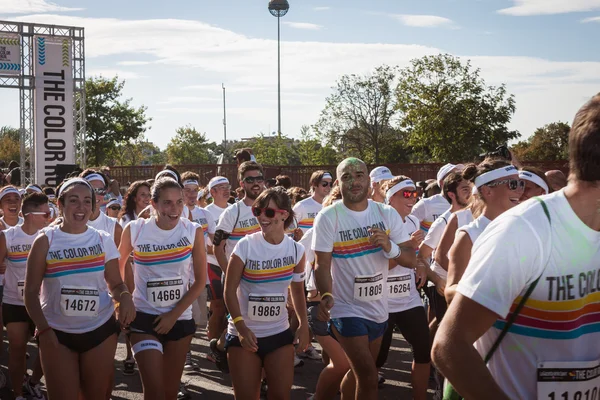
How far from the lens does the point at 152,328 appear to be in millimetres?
5395

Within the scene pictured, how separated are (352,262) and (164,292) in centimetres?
147

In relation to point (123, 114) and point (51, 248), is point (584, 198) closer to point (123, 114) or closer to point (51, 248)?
point (51, 248)

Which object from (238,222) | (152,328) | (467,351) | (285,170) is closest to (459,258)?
(467,351)

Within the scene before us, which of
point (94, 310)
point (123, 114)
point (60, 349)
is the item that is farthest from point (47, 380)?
point (123, 114)

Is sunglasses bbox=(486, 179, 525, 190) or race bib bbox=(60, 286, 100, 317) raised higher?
sunglasses bbox=(486, 179, 525, 190)

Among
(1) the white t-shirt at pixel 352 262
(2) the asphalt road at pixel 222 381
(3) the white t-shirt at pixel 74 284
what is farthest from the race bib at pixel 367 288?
(2) the asphalt road at pixel 222 381

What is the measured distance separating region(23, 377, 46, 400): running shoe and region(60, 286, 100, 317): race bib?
242 cm

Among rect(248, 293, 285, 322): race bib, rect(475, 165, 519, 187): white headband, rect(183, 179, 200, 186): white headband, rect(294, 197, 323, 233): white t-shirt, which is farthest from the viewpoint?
rect(183, 179, 200, 186): white headband

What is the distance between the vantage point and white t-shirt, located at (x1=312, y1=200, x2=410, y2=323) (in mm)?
5523

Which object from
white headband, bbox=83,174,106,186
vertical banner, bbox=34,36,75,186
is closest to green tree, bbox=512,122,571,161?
vertical banner, bbox=34,36,75,186

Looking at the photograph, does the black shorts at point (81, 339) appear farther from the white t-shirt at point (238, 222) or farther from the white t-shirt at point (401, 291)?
the white t-shirt at point (238, 222)

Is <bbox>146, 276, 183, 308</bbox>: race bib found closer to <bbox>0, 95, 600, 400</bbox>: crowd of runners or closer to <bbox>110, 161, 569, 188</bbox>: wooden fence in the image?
<bbox>0, 95, 600, 400</bbox>: crowd of runners

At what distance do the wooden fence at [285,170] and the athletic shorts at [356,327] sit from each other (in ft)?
48.4

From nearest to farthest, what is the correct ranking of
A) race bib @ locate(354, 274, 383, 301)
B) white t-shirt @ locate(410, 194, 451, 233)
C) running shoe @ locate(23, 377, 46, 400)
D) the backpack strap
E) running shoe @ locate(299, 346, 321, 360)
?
the backpack strap → race bib @ locate(354, 274, 383, 301) → running shoe @ locate(23, 377, 46, 400) → white t-shirt @ locate(410, 194, 451, 233) → running shoe @ locate(299, 346, 321, 360)
